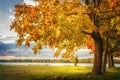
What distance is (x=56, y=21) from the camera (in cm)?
4172

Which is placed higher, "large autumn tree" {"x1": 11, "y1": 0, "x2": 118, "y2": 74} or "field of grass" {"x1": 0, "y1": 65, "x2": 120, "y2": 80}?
"large autumn tree" {"x1": 11, "y1": 0, "x2": 118, "y2": 74}

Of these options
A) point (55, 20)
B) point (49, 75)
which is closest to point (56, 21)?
point (55, 20)

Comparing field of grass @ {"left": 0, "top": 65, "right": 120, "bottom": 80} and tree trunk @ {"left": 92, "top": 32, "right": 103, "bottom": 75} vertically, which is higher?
tree trunk @ {"left": 92, "top": 32, "right": 103, "bottom": 75}

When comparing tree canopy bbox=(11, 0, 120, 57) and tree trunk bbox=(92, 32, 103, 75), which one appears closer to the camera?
tree canopy bbox=(11, 0, 120, 57)

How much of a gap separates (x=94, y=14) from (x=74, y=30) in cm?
423

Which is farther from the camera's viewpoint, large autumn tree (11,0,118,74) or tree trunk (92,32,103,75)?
tree trunk (92,32,103,75)

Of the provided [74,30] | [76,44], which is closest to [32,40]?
[74,30]

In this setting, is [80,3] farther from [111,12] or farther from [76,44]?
[76,44]

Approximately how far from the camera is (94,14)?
4578cm

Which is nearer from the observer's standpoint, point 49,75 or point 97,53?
point 49,75

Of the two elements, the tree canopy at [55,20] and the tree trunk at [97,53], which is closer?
the tree canopy at [55,20]

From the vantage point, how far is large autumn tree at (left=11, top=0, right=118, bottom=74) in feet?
137

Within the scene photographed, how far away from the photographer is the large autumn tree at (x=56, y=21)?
4172cm

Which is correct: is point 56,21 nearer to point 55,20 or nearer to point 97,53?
point 55,20
